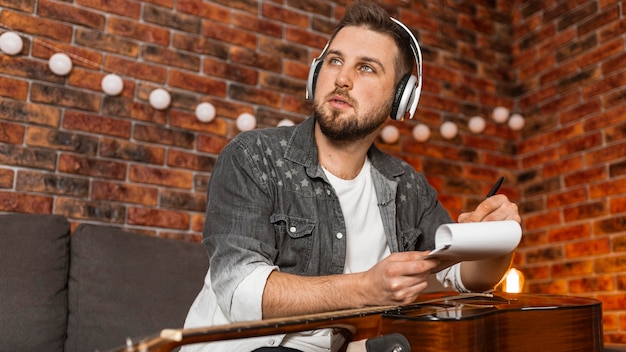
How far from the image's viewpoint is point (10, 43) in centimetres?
224

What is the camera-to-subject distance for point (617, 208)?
9.03 ft

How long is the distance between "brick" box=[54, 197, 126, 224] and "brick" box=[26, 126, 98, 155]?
0.60 ft

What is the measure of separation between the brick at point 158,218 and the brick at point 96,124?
0.29m

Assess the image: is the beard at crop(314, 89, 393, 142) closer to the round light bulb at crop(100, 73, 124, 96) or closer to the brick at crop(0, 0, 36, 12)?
the round light bulb at crop(100, 73, 124, 96)

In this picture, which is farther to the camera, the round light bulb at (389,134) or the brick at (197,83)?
the round light bulb at (389,134)

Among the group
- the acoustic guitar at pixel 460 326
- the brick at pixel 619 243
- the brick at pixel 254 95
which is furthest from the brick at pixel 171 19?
the brick at pixel 619 243

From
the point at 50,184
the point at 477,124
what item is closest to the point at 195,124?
the point at 50,184

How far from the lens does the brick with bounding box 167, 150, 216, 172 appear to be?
99.7 inches

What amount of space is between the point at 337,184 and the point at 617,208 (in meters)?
1.66

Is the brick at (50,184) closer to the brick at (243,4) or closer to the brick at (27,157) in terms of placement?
the brick at (27,157)

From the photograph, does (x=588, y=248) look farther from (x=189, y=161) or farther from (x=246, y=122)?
(x=189, y=161)

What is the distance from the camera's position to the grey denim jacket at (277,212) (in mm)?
1344

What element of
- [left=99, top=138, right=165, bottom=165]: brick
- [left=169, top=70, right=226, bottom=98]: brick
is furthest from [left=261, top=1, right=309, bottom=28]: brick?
[left=99, top=138, right=165, bottom=165]: brick

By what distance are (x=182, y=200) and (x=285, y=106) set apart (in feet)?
2.02
